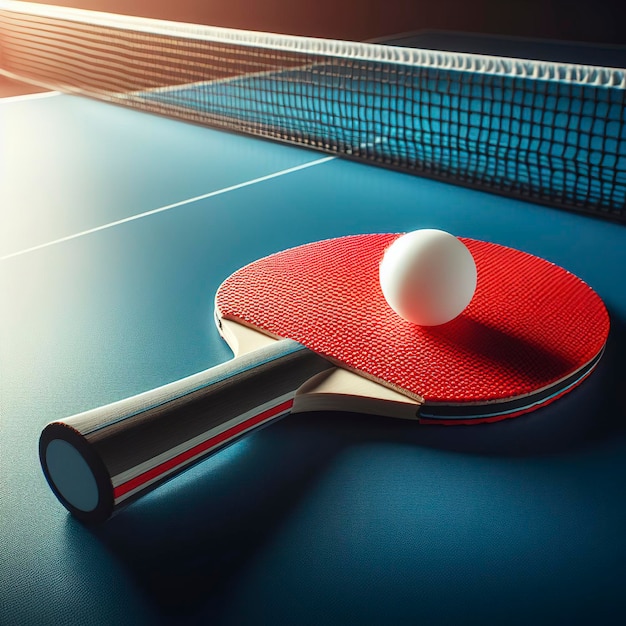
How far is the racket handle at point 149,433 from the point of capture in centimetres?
126

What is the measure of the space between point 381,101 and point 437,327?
186 cm

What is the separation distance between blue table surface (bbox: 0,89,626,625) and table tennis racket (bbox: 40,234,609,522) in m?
0.07

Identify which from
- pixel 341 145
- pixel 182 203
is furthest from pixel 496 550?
pixel 341 145

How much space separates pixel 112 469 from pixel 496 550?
2.20 ft

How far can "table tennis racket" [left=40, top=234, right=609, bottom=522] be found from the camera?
4.30ft

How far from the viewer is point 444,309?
69.1 inches

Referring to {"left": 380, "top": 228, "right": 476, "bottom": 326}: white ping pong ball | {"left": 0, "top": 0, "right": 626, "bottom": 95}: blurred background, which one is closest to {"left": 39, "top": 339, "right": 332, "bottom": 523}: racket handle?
{"left": 380, "top": 228, "right": 476, "bottom": 326}: white ping pong ball

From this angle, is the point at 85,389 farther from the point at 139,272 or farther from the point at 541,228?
the point at 541,228

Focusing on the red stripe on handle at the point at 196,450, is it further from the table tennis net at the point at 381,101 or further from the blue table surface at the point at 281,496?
the table tennis net at the point at 381,101

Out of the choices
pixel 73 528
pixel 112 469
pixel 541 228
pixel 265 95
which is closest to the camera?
pixel 112 469

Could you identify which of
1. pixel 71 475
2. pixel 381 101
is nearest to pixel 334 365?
pixel 71 475

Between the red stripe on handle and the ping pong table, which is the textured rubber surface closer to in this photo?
the ping pong table

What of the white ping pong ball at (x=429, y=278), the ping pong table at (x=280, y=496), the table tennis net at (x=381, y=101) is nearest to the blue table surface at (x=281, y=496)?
the ping pong table at (x=280, y=496)

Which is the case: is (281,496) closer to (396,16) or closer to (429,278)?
(429,278)
